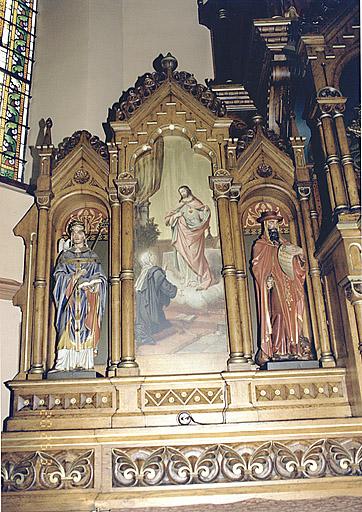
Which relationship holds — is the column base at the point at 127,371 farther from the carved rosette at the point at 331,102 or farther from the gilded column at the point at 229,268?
the carved rosette at the point at 331,102

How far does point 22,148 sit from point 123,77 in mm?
1539

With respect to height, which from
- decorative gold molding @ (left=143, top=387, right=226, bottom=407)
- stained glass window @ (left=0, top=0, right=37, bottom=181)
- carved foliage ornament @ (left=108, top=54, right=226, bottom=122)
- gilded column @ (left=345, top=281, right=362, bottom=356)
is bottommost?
decorative gold molding @ (left=143, top=387, right=226, bottom=407)

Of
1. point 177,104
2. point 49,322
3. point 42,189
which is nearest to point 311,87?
point 177,104

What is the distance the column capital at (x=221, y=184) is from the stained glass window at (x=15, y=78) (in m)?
2.21

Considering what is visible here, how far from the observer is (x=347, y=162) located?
488 centimetres

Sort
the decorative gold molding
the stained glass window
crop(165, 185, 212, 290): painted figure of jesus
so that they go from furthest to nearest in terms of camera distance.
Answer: the stained glass window
crop(165, 185, 212, 290): painted figure of jesus
the decorative gold molding

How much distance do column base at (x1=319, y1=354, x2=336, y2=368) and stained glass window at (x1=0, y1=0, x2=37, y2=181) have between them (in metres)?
3.50

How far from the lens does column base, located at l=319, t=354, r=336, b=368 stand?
4.72 m

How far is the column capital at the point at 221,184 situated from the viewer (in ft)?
17.2

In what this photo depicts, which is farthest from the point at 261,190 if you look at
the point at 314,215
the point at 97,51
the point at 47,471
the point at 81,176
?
the point at 97,51

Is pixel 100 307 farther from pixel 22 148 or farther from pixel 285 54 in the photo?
pixel 285 54

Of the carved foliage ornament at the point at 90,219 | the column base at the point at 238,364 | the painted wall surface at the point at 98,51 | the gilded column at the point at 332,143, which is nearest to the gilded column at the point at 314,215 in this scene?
the gilded column at the point at 332,143

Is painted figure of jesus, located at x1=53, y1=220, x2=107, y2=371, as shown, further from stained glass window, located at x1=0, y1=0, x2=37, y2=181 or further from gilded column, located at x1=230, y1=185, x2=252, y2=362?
stained glass window, located at x1=0, y1=0, x2=37, y2=181

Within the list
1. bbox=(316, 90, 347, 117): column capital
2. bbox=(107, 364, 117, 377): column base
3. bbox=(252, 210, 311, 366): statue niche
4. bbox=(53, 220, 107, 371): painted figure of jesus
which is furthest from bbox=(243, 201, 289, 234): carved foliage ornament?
bbox=(107, 364, 117, 377): column base
